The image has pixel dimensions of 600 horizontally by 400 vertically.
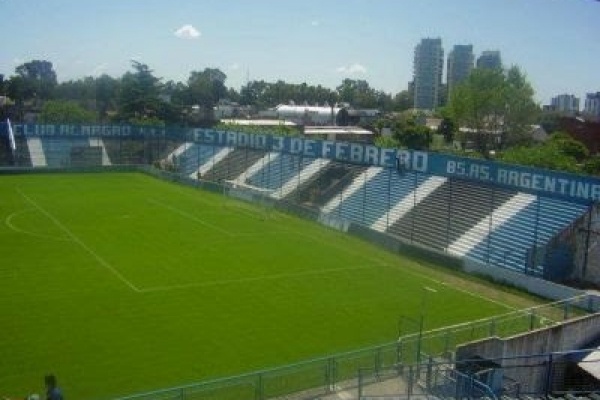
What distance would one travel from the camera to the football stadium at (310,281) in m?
17.3

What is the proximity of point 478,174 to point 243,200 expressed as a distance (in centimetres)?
1895

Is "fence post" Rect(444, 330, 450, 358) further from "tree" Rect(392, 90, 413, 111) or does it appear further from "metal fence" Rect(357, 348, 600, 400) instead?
"tree" Rect(392, 90, 413, 111)

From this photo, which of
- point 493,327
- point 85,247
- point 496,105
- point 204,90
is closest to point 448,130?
point 496,105

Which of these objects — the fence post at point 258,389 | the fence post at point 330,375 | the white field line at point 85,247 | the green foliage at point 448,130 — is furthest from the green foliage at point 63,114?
the fence post at point 258,389

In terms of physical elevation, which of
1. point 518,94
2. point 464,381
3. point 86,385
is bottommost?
point 86,385

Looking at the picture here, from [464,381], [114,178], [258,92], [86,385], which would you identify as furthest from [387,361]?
[258,92]

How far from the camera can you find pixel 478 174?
35406mm

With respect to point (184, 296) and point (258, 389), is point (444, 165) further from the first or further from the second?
point (258, 389)

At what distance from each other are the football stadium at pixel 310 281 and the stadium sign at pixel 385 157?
0.13 meters

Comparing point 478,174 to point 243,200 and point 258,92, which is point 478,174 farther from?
point 258,92

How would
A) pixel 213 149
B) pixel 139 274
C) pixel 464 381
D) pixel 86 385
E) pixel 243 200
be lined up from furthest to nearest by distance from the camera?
pixel 213 149 < pixel 243 200 < pixel 139 274 < pixel 86 385 < pixel 464 381

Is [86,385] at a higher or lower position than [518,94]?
lower

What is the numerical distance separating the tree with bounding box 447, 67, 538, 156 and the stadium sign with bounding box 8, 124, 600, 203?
4337 cm

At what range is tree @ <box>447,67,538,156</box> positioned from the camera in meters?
91.2
